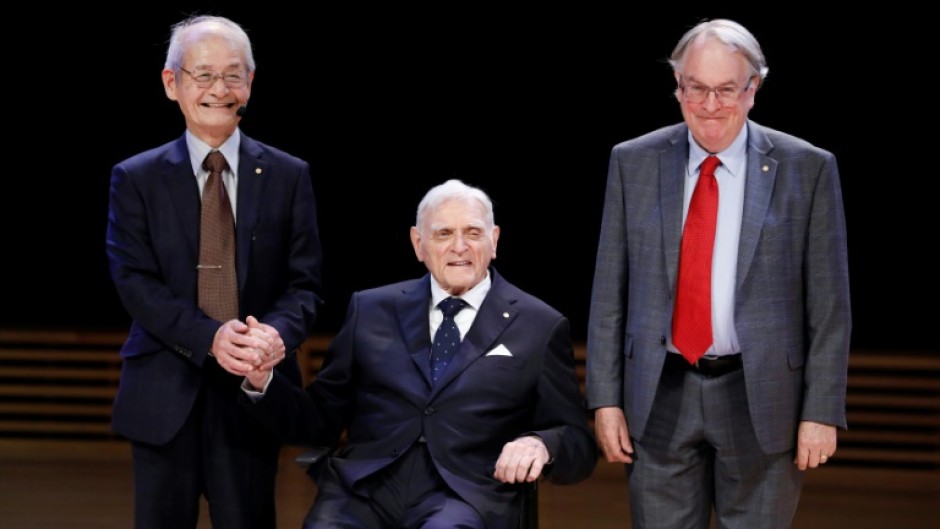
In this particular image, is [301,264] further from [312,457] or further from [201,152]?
[312,457]

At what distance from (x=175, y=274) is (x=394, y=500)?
803mm

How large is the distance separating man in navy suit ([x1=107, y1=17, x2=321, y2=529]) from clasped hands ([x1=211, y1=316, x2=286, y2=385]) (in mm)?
44

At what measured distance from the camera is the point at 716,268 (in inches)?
120

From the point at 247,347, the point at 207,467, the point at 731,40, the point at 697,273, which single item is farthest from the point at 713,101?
the point at 207,467

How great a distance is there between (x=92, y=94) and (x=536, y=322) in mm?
5003

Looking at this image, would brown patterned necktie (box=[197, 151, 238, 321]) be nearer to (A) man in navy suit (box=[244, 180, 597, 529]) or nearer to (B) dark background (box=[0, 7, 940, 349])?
(A) man in navy suit (box=[244, 180, 597, 529])

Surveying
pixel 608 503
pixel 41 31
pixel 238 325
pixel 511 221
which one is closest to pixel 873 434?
pixel 608 503

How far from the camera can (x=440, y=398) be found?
337 cm

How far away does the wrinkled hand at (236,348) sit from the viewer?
3.15 meters

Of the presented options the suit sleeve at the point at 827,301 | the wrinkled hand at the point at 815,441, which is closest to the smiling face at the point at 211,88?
the suit sleeve at the point at 827,301

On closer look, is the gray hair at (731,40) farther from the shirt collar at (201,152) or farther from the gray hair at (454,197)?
Result: the shirt collar at (201,152)

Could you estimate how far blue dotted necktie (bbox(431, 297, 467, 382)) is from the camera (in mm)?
3434

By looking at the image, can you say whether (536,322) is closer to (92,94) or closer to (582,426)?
(582,426)

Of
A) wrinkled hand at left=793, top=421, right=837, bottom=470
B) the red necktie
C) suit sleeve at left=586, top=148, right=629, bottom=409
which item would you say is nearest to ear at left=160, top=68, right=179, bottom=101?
suit sleeve at left=586, top=148, right=629, bottom=409
